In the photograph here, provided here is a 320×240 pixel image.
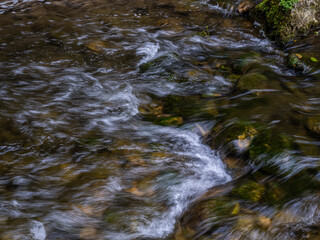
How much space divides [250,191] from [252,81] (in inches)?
111

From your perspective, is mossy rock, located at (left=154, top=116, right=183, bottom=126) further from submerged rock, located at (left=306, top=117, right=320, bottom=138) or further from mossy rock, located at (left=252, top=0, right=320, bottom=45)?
mossy rock, located at (left=252, top=0, right=320, bottom=45)

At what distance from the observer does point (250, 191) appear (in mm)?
3402

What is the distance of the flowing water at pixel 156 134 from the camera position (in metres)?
3.25

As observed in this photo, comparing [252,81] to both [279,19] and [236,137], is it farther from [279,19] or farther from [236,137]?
[279,19]

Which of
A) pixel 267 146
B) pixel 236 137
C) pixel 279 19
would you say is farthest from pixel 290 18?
pixel 267 146

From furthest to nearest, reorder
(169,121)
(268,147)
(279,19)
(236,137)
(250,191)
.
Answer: (279,19), (169,121), (236,137), (268,147), (250,191)

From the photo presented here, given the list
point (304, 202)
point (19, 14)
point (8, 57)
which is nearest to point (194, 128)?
point (304, 202)

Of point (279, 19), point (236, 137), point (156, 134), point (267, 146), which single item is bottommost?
point (156, 134)

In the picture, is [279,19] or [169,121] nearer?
[169,121]

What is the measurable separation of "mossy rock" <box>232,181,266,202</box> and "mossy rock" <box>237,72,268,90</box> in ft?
8.00

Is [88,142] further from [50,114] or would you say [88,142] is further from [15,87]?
[15,87]

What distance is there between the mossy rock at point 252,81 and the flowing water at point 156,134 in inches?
1.6

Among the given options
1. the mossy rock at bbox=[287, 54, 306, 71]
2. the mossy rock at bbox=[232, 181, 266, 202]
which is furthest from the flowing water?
the mossy rock at bbox=[287, 54, 306, 71]

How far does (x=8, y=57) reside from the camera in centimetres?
661
